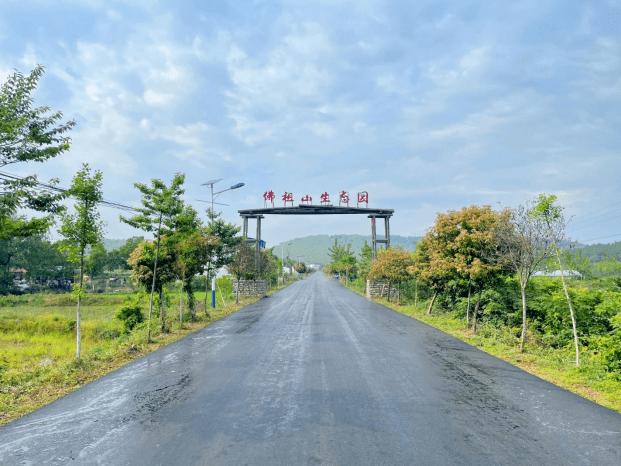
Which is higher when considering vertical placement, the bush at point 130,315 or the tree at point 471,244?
the tree at point 471,244

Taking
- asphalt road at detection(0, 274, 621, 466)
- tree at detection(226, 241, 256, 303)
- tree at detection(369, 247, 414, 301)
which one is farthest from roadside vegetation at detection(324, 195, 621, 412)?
tree at detection(226, 241, 256, 303)

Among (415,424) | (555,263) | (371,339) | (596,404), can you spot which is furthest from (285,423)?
(555,263)

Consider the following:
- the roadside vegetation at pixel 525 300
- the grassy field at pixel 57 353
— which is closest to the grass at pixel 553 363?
the roadside vegetation at pixel 525 300

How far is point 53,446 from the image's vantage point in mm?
4527

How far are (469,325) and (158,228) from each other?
13190mm

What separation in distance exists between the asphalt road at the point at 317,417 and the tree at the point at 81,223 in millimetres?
3154

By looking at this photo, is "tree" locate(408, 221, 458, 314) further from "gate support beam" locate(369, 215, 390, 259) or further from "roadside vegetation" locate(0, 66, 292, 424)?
"gate support beam" locate(369, 215, 390, 259)

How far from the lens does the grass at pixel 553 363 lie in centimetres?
671

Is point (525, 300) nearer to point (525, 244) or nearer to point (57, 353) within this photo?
point (525, 244)

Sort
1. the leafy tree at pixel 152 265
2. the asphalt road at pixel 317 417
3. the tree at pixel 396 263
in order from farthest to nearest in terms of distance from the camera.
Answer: the tree at pixel 396 263 → the leafy tree at pixel 152 265 → the asphalt road at pixel 317 417

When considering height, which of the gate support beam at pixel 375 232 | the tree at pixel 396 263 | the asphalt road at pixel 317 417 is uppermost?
the gate support beam at pixel 375 232

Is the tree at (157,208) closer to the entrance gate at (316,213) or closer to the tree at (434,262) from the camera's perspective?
the tree at (434,262)

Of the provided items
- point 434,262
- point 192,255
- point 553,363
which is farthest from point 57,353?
point 553,363

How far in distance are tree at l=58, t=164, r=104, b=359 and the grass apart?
37.4ft
